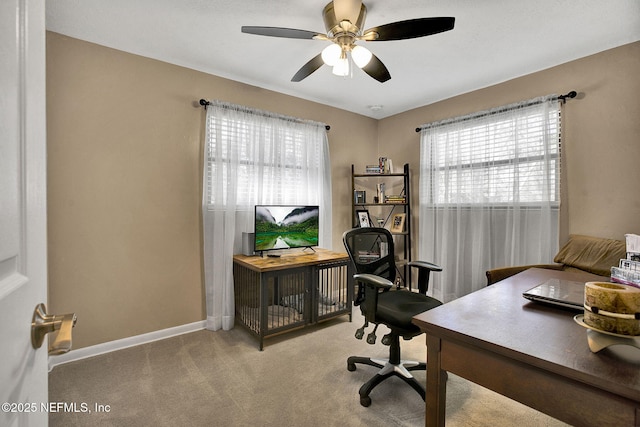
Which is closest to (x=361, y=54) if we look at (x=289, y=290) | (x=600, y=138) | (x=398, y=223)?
(x=289, y=290)

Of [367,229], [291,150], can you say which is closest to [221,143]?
[291,150]

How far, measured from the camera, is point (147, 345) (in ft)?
8.27

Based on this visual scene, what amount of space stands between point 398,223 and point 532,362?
319 cm

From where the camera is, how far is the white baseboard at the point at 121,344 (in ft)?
7.32

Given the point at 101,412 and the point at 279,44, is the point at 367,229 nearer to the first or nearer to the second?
the point at 279,44

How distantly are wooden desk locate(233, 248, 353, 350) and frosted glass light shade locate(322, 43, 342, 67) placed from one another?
1.62 metres

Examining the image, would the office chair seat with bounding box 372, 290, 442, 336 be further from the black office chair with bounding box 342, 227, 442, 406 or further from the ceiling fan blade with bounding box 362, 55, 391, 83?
the ceiling fan blade with bounding box 362, 55, 391, 83

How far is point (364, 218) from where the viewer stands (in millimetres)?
3932

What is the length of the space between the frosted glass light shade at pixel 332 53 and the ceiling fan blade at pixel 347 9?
15cm

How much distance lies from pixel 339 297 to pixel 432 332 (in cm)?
207

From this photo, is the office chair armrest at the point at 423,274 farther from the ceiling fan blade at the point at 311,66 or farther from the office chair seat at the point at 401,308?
the ceiling fan blade at the point at 311,66

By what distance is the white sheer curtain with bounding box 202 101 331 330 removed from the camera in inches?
111

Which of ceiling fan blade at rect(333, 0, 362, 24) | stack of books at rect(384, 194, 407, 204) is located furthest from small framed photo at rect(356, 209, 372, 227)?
ceiling fan blade at rect(333, 0, 362, 24)

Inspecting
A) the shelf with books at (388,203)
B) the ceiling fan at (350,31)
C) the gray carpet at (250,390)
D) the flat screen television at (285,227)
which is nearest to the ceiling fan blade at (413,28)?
the ceiling fan at (350,31)
